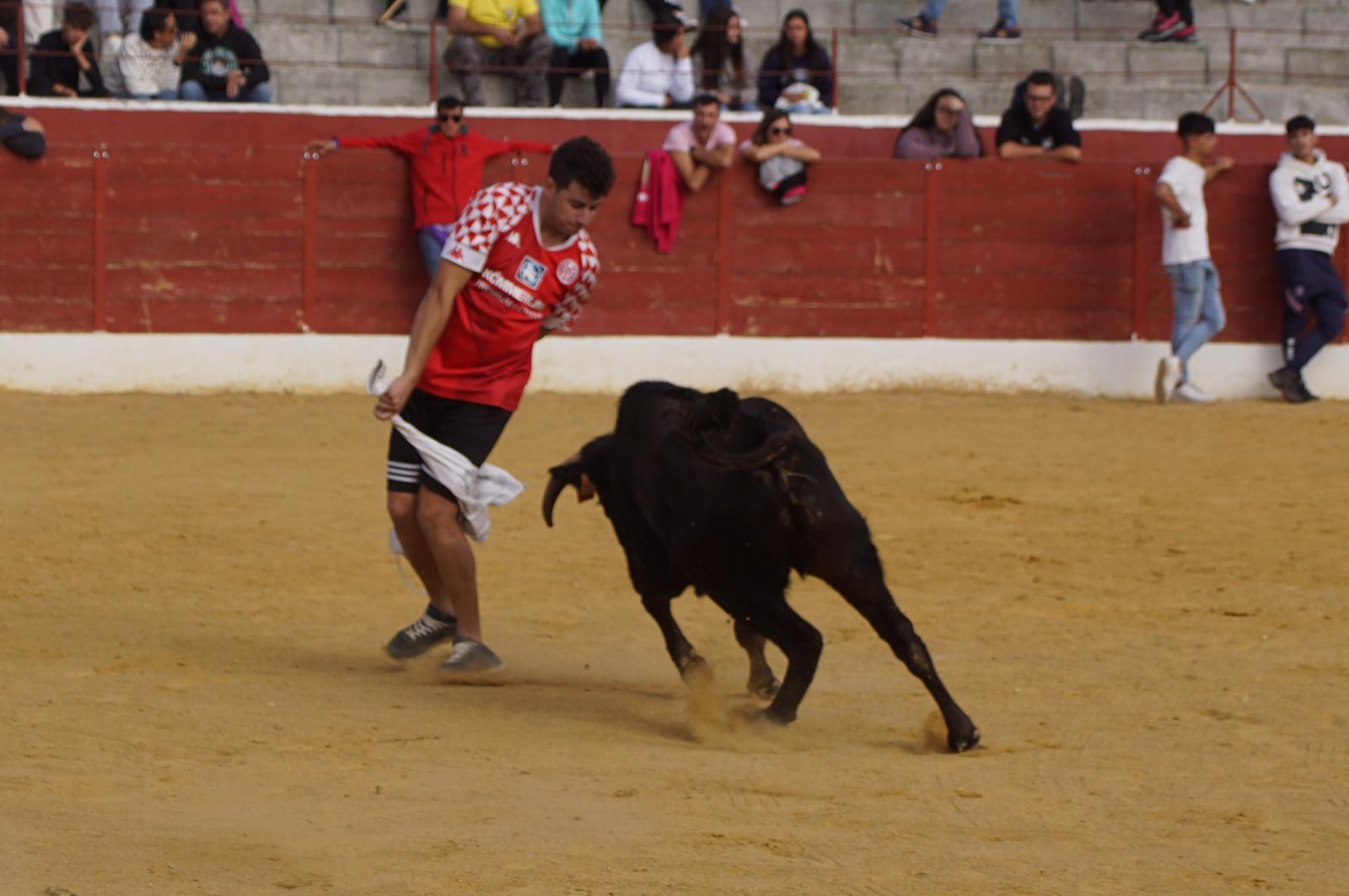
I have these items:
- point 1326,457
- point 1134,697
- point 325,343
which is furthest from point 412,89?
point 1134,697

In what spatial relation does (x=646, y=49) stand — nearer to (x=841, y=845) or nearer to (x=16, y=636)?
(x=16, y=636)

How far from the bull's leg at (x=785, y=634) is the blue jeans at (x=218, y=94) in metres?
9.21

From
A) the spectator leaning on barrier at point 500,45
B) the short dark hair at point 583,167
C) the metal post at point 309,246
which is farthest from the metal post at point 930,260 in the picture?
the short dark hair at point 583,167

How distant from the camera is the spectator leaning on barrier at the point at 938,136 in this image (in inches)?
481

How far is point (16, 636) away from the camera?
18.3 ft

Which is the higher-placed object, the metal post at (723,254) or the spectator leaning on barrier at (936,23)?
the spectator leaning on barrier at (936,23)

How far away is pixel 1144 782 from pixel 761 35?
11505 millimetres

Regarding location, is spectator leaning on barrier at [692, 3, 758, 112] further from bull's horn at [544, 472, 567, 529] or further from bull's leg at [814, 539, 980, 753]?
bull's leg at [814, 539, 980, 753]

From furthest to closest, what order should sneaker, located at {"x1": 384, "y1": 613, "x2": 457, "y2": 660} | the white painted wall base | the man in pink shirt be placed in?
the man in pink shirt, the white painted wall base, sneaker, located at {"x1": 384, "y1": 613, "x2": 457, "y2": 660}

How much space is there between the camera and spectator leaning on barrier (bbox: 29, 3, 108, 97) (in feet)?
40.9

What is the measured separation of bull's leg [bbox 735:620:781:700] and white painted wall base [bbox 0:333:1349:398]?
6716mm

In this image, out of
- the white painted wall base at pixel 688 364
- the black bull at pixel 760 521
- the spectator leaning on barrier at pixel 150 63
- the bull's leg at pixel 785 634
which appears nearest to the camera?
the black bull at pixel 760 521

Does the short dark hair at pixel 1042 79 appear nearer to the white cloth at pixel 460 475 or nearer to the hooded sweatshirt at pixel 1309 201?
the hooded sweatshirt at pixel 1309 201

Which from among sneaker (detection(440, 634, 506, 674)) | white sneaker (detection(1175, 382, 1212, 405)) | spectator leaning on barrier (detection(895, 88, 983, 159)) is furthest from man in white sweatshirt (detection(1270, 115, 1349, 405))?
sneaker (detection(440, 634, 506, 674))
